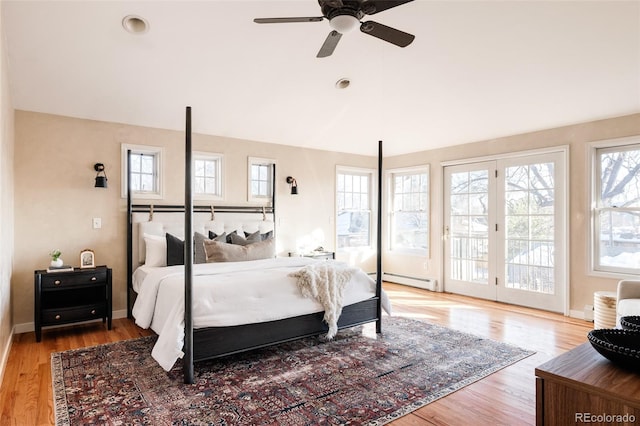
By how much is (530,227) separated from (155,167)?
486cm

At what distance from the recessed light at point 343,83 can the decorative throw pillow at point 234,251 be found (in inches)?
80.2

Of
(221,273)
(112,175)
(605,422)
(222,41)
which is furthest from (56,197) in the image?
(605,422)

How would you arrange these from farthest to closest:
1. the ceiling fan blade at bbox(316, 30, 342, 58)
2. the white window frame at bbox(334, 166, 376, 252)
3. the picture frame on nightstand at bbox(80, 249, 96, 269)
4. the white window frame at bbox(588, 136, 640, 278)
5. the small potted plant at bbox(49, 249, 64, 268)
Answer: the white window frame at bbox(334, 166, 376, 252) → the white window frame at bbox(588, 136, 640, 278) → the picture frame on nightstand at bbox(80, 249, 96, 269) → the small potted plant at bbox(49, 249, 64, 268) → the ceiling fan blade at bbox(316, 30, 342, 58)

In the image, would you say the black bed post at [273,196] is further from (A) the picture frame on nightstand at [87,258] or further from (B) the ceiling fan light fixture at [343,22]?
(B) the ceiling fan light fixture at [343,22]

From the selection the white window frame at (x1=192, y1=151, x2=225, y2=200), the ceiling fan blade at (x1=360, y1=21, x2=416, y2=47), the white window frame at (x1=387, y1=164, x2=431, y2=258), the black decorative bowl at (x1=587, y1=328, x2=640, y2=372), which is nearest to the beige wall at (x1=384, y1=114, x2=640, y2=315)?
the white window frame at (x1=387, y1=164, x2=431, y2=258)

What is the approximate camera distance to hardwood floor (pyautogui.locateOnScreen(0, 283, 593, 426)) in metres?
2.38

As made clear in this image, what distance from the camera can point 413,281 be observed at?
6445 millimetres

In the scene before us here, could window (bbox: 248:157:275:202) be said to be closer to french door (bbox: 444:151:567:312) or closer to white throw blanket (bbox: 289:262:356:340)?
white throw blanket (bbox: 289:262:356:340)

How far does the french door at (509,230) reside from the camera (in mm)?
4859

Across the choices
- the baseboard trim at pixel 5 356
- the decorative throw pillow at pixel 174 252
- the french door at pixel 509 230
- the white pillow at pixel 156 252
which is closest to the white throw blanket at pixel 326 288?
the decorative throw pillow at pixel 174 252

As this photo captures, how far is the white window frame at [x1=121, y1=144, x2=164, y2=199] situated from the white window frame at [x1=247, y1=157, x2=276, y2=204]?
1.18 meters

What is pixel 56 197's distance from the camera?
419 cm

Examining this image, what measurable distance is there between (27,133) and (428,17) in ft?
13.4

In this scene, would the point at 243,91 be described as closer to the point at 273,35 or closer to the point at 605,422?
the point at 273,35
